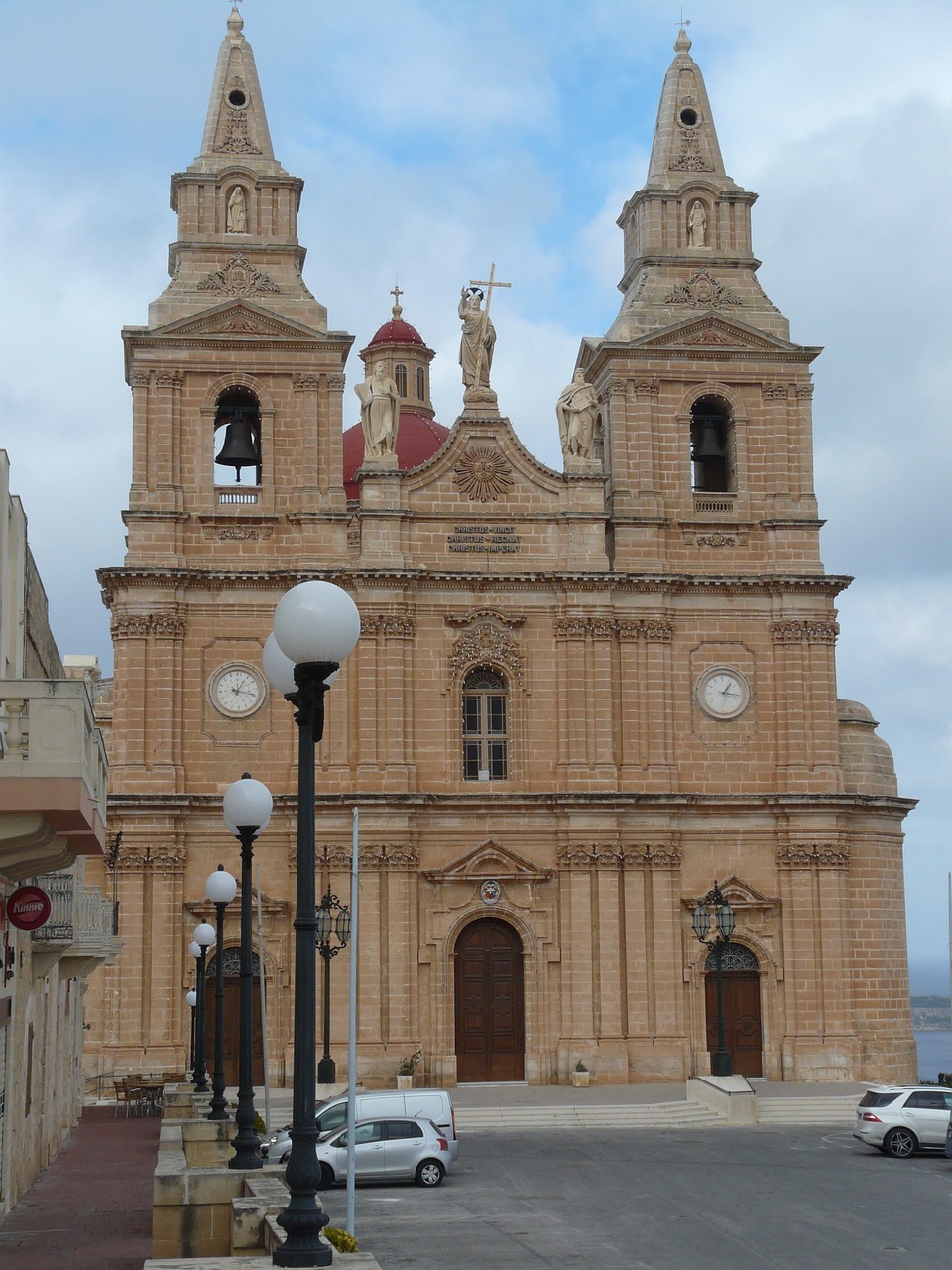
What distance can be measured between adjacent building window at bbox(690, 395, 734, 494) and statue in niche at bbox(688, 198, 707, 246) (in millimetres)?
4268

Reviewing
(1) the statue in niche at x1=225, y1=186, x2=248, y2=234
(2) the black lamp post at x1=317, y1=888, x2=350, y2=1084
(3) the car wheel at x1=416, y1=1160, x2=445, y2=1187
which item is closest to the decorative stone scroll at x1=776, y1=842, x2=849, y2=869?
(2) the black lamp post at x1=317, y1=888, x2=350, y2=1084

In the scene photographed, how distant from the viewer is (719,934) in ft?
136

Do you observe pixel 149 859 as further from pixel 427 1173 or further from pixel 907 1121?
pixel 907 1121

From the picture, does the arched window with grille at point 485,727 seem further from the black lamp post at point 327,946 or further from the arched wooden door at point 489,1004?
the black lamp post at point 327,946

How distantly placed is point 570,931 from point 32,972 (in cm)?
1798

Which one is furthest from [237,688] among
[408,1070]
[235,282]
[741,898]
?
[741,898]

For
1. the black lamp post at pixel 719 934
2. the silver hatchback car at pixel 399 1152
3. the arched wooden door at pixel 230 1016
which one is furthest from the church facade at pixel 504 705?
the silver hatchback car at pixel 399 1152

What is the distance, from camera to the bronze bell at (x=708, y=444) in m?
47.2

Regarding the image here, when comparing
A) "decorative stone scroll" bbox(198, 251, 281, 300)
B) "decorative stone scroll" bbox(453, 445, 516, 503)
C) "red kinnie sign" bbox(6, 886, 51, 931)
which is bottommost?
"red kinnie sign" bbox(6, 886, 51, 931)

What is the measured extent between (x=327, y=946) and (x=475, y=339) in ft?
51.8

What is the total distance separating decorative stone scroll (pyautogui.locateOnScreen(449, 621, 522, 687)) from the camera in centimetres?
4472

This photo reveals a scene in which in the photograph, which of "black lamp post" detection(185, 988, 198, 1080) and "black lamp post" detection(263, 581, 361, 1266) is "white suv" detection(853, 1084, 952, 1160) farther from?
"black lamp post" detection(263, 581, 361, 1266)

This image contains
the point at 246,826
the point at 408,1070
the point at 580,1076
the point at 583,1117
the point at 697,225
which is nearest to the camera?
the point at 246,826

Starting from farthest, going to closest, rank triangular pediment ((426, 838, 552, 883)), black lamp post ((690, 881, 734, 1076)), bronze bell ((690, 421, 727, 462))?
bronze bell ((690, 421, 727, 462)) → triangular pediment ((426, 838, 552, 883)) → black lamp post ((690, 881, 734, 1076))
